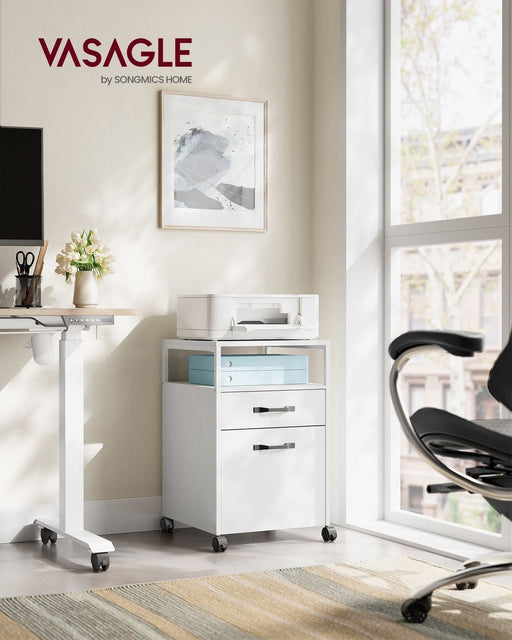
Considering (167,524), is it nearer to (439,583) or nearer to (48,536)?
(48,536)

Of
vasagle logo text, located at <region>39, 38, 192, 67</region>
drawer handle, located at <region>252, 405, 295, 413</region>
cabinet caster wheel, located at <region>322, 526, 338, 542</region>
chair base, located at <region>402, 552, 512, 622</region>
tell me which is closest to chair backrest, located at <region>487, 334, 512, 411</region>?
chair base, located at <region>402, 552, 512, 622</region>

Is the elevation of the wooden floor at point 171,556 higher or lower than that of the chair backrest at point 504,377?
lower

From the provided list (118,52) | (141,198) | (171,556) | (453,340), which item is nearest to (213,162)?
(141,198)

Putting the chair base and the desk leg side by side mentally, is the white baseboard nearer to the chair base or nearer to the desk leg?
the desk leg

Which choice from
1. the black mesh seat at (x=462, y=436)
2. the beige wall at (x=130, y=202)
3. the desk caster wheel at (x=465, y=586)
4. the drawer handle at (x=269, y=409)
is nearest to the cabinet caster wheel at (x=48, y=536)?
the beige wall at (x=130, y=202)

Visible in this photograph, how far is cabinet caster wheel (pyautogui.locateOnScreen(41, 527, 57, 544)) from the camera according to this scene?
135 inches

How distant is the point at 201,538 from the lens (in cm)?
359

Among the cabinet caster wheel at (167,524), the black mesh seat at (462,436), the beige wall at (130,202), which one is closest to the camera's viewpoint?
the black mesh seat at (462,436)

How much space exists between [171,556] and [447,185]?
10.0 ft

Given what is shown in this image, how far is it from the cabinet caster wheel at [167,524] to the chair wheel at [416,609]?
4.58ft

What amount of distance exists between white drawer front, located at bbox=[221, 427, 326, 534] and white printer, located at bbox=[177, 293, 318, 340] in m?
0.36

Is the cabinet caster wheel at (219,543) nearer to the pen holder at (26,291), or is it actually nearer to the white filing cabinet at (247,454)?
the white filing cabinet at (247,454)

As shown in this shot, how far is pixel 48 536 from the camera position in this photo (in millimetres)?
3432

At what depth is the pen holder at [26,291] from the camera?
330 cm
